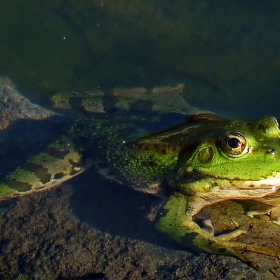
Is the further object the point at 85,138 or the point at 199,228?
the point at 85,138

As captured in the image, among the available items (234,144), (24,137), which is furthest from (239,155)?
(24,137)

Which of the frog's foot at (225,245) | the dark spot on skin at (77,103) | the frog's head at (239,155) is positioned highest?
the frog's head at (239,155)

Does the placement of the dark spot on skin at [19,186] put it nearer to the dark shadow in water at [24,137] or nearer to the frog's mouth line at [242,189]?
the dark shadow in water at [24,137]

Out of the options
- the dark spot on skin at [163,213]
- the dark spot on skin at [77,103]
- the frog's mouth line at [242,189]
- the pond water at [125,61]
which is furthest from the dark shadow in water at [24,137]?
the frog's mouth line at [242,189]

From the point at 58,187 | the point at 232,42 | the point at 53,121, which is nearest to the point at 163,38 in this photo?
the point at 232,42

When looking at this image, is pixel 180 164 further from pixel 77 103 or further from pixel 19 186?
pixel 77 103

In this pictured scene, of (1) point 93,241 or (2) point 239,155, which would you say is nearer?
(2) point 239,155

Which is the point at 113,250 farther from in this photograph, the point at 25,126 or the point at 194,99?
the point at 194,99
